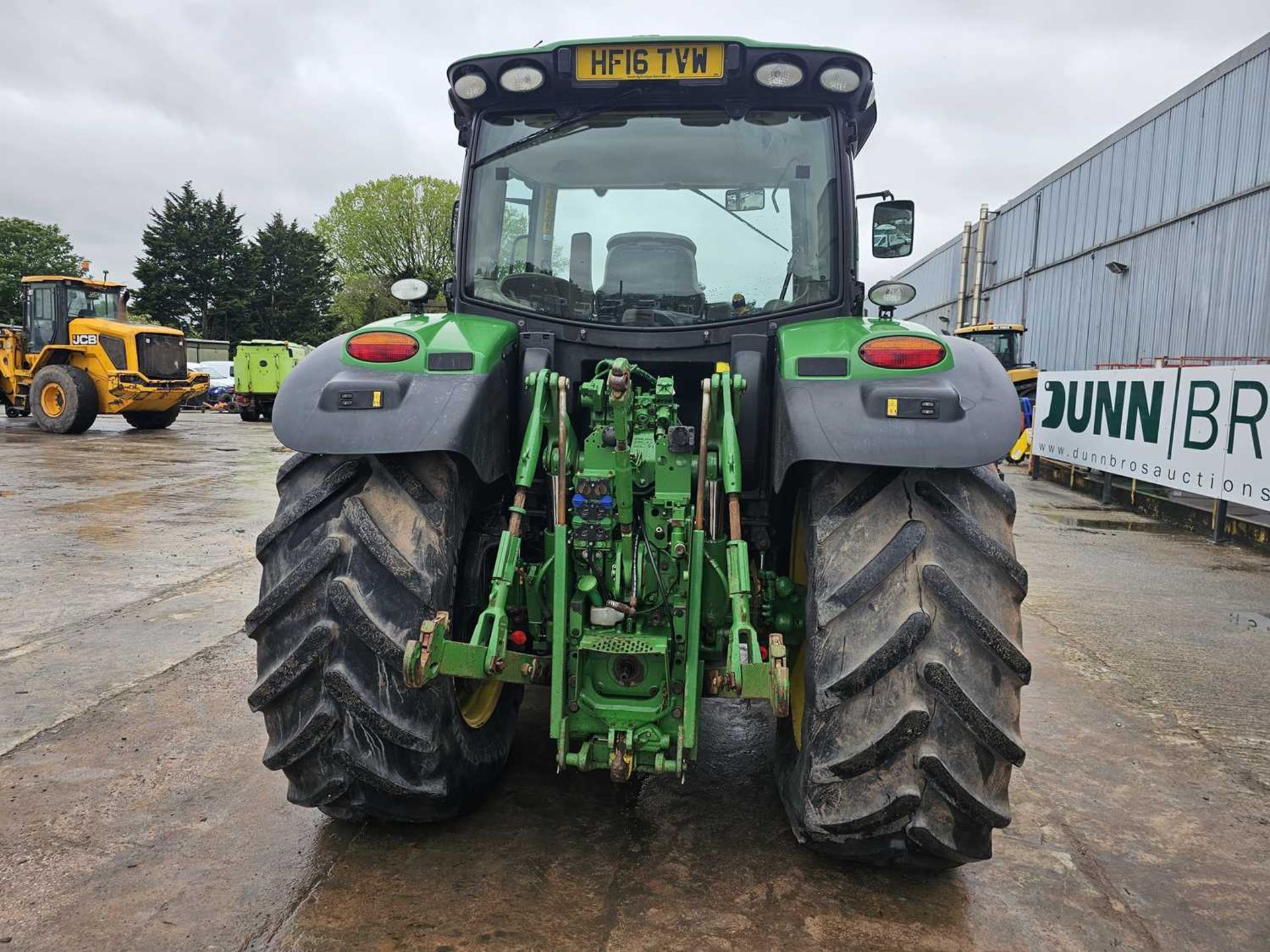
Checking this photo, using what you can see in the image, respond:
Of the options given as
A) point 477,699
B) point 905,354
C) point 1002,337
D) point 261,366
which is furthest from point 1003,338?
point 477,699

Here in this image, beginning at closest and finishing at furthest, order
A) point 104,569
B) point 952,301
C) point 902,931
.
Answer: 1. point 902,931
2. point 104,569
3. point 952,301

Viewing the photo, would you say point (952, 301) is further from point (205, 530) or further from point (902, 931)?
point (902, 931)

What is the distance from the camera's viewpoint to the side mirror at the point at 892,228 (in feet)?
11.9

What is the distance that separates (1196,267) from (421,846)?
1948 centimetres

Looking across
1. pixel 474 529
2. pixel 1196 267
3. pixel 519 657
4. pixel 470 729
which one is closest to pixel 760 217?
pixel 474 529

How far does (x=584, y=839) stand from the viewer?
287 centimetres

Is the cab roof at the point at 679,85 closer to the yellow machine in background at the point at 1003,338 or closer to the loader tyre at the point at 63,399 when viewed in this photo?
the loader tyre at the point at 63,399

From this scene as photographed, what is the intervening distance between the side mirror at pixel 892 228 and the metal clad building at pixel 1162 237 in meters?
14.8

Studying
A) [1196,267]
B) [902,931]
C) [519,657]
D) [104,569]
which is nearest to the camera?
[902,931]

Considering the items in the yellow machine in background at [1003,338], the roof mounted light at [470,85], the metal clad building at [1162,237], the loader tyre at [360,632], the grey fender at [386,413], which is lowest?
the loader tyre at [360,632]

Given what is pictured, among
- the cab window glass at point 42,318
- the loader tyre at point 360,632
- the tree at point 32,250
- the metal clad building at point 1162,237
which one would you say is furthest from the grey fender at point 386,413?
the tree at point 32,250

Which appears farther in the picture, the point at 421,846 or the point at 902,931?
the point at 421,846

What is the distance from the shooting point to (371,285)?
44.0m

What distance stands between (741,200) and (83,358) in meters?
19.3
